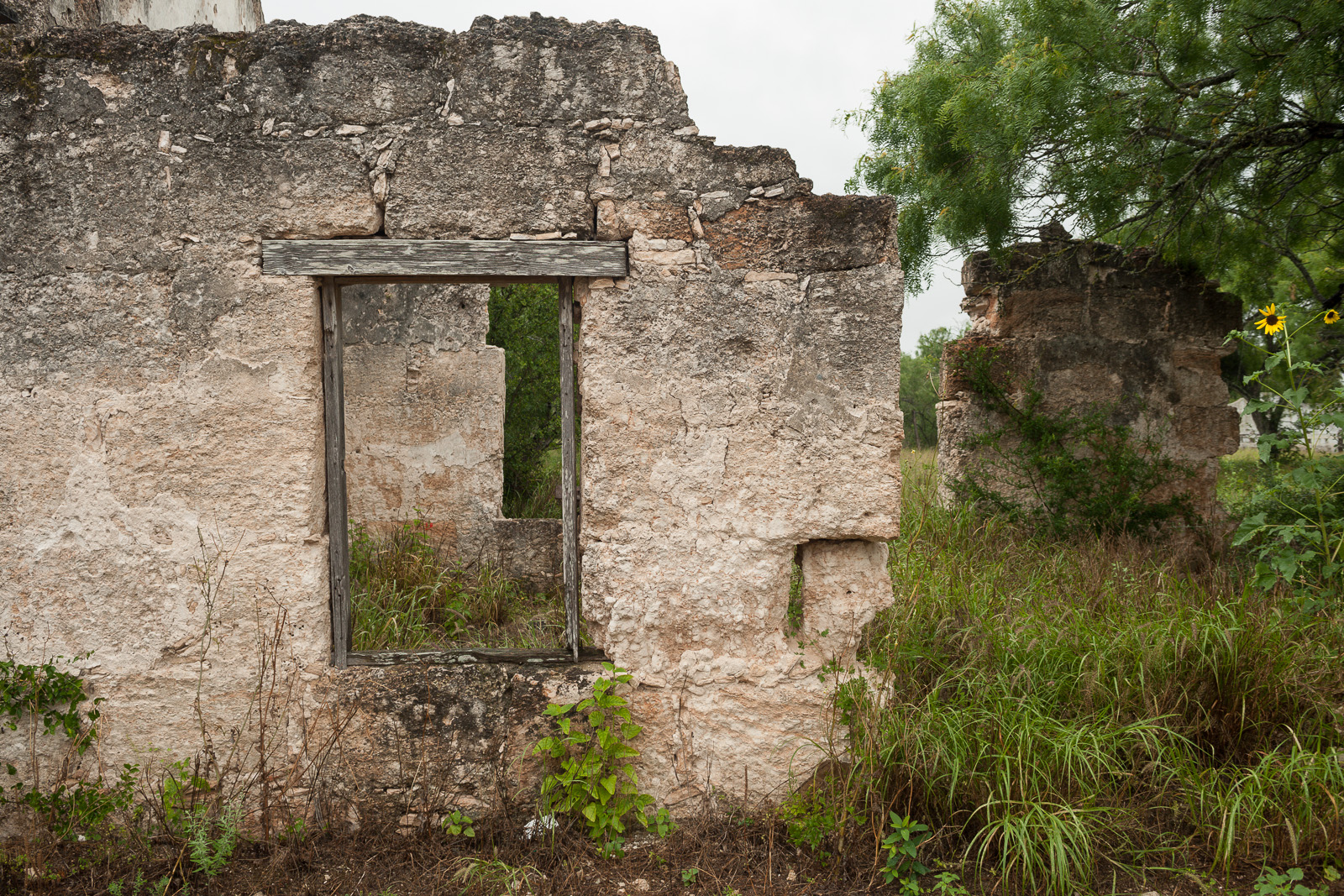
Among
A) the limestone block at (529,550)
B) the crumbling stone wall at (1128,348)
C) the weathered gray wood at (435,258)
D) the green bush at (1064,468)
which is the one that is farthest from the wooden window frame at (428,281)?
the crumbling stone wall at (1128,348)

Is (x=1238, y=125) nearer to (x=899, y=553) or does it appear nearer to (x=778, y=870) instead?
(x=899, y=553)

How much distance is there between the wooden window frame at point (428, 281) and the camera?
2588 mm

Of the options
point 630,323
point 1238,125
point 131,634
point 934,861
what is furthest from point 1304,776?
point 131,634

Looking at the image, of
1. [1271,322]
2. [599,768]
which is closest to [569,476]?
[599,768]

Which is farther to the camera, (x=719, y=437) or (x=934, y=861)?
(x=719, y=437)

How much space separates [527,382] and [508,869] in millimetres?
5426

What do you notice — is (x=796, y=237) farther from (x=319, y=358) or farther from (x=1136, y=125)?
(x=1136, y=125)

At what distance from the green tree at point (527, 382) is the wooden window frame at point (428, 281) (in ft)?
14.7

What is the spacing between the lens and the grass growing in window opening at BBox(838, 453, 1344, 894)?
7.96 ft

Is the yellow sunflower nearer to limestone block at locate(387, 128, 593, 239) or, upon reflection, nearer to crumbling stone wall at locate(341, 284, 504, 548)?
limestone block at locate(387, 128, 593, 239)

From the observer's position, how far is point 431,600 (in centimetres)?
Result: 470

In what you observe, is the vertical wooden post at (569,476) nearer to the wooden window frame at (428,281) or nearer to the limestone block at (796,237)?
the wooden window frame at (428,281)

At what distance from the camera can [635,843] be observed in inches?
105

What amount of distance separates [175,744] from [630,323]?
2012 millimetres
